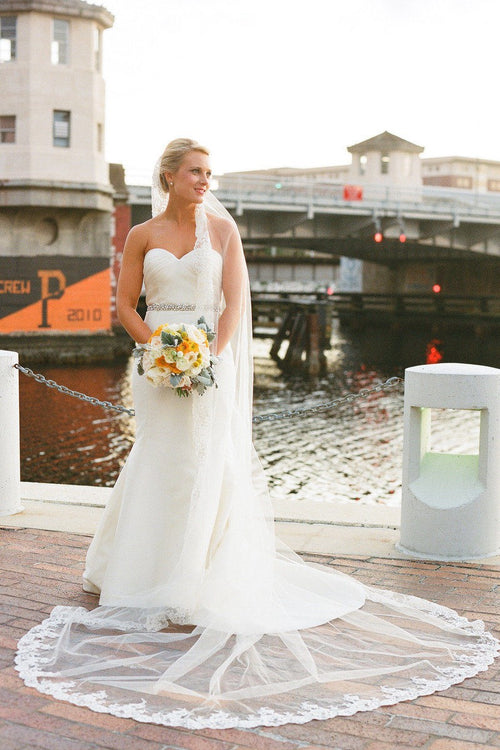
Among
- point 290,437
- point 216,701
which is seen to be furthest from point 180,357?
point 290,437

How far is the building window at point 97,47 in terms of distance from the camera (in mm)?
30812

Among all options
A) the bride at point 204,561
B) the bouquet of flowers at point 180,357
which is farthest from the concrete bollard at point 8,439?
the bouquet of flowers at point 180,357

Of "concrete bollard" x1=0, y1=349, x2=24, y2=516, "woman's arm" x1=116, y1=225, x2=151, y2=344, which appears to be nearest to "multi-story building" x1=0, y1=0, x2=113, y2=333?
"concrete bollard" x1=0, y1=349, x2=24, y2=516

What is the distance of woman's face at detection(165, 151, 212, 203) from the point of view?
4469 millimetres

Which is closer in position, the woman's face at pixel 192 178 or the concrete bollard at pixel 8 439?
the woman's face at pixel 192 178

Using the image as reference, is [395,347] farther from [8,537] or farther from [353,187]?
[8,537]

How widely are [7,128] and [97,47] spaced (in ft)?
13.3

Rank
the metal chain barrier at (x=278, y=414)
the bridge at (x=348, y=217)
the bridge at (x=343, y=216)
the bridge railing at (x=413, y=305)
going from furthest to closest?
the bridge railing at (x=413, y=305)
the bridge at (x=348, y=217)
the bridge at (x=343, y=216)
the metal chain barrier at (x=278, y=414)

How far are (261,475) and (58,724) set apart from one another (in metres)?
2.09

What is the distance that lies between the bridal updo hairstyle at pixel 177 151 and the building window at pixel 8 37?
28.5 m

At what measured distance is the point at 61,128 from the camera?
3070cm

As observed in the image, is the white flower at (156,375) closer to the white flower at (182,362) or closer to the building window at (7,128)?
the white flower at (182,362)

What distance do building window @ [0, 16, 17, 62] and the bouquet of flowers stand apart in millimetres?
28967

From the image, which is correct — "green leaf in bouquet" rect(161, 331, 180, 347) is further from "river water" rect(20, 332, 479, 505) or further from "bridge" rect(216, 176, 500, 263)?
"bridge" rect(216, 176, 500, 263)
